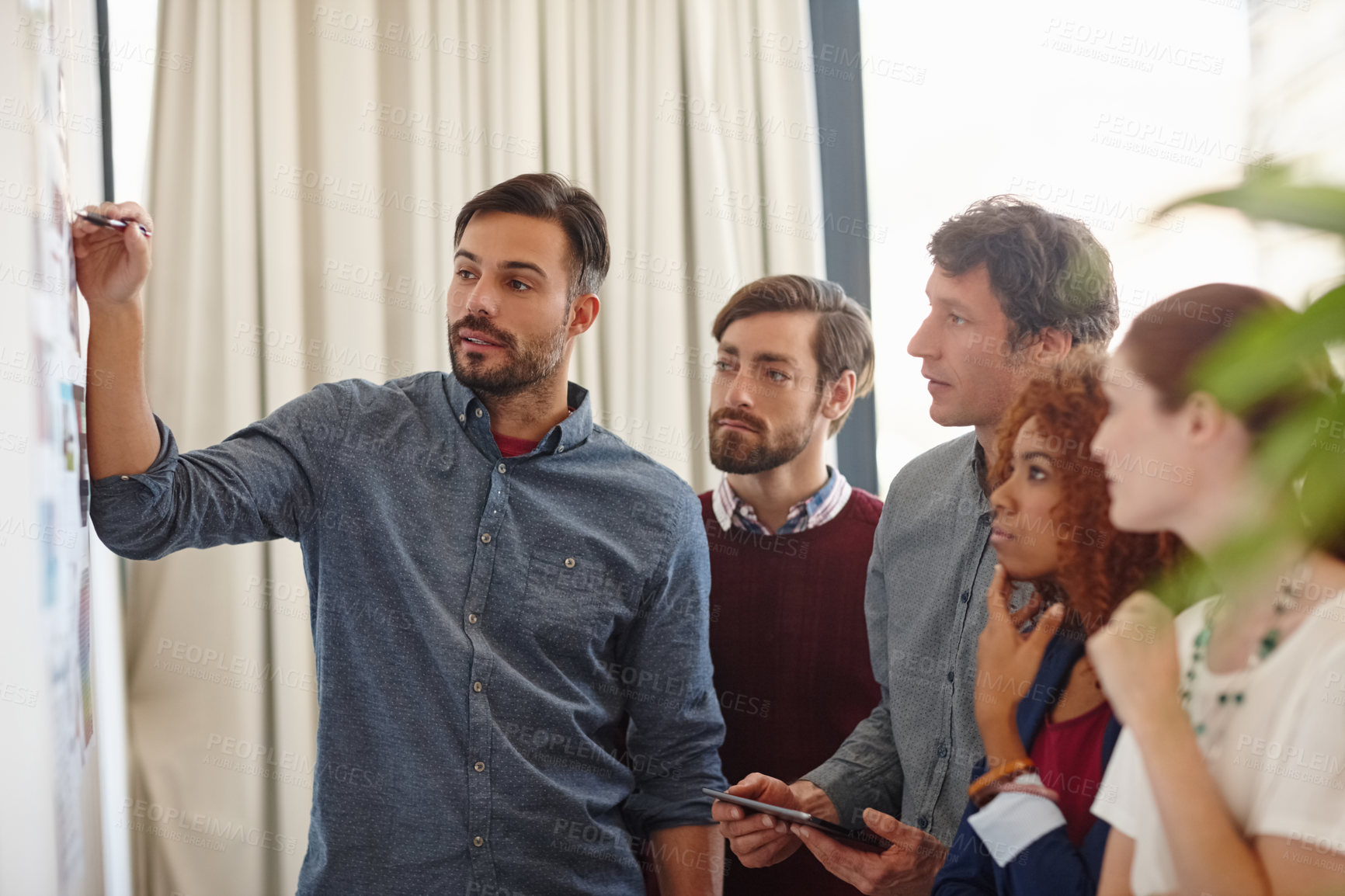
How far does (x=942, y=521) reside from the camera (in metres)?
1.24

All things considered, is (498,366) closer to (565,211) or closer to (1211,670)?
(565,211)

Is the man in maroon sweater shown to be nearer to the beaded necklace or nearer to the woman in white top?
the woman in white top

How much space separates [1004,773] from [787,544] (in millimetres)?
815

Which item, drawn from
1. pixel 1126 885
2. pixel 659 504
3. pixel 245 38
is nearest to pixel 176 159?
pixel 245 38

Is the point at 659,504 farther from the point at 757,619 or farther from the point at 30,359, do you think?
the point at 30,359

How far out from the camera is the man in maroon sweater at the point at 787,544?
1658 millimetres

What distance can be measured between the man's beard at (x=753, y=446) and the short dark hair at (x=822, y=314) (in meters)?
0.13

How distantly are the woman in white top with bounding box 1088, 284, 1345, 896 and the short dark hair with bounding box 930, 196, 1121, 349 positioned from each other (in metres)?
0.21

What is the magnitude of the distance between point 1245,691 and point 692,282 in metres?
1.99

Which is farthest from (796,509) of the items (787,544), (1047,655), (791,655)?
Result: (1047,655)

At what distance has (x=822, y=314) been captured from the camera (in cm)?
185

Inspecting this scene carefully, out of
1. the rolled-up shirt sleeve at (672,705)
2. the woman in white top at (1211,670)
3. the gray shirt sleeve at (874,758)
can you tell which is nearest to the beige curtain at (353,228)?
the rolled-up shirt sleeve at (672,705)

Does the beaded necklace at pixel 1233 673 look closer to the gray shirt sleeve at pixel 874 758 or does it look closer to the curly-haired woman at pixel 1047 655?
the curly-haired woman at pixel 1047 655

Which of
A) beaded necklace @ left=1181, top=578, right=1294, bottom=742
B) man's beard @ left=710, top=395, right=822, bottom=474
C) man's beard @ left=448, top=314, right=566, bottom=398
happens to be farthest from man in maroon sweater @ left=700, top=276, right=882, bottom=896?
beaded necklace @ left=1181, top=578, right=1294, bottom=742
